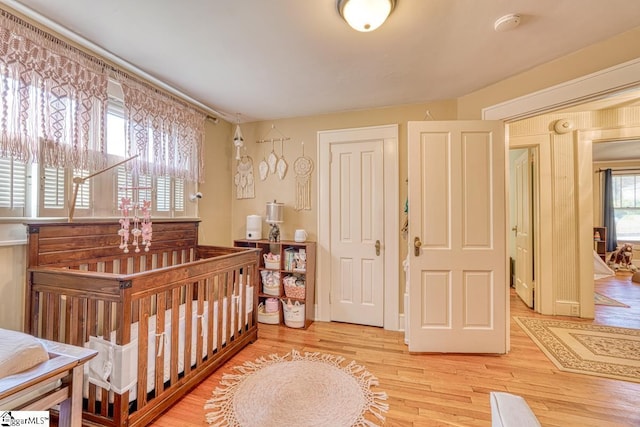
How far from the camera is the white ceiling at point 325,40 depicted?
1.59m

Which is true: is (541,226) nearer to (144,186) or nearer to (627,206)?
(144,186)

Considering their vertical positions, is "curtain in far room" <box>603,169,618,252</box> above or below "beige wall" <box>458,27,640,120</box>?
below

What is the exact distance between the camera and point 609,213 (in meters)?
6.39

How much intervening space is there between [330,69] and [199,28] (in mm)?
990

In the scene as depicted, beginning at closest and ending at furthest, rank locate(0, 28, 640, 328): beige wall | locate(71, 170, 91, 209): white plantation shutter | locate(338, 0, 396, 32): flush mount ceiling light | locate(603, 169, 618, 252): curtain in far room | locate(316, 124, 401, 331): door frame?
1. locate(338, 0, 396, 32): flush mount ceiling light
2. locate(71, 170, 91, 209): white plantation shutter
3. locate(0, 28, 640, 328): beige wall
4. locate(316, 124, 401, 331): door frame
5. locate(603, 169, 618, 252): curtain in far room

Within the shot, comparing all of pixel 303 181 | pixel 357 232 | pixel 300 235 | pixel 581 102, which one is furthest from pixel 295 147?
pixel 581 102

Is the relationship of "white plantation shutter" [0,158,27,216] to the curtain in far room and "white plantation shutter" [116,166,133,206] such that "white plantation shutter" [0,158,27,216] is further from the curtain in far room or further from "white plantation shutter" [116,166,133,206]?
the curtain in far room

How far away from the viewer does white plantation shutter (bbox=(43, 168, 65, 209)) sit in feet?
5.87

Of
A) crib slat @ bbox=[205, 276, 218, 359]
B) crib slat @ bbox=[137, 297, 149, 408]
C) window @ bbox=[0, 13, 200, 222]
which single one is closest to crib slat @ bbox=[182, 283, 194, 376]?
crib slat @ bbox=[205, 276, 218, 359]

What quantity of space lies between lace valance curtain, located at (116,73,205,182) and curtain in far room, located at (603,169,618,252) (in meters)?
8.43

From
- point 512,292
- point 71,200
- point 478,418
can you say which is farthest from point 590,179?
point 71,200

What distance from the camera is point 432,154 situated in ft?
8.18

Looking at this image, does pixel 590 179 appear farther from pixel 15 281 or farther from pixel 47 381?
pixel 15 281

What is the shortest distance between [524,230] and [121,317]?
15.1ft
